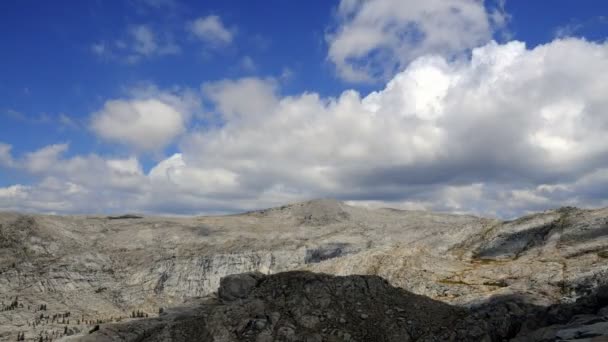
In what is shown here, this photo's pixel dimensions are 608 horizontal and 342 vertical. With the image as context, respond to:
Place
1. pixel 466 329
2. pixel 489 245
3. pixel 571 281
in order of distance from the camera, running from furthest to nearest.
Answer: pixel 489 245
pixel 571 281
pixel 466 329

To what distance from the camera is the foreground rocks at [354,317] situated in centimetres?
5784

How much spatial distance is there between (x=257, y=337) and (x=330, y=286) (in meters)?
12.3

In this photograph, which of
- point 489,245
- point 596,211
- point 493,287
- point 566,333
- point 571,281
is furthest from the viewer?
point 489,245

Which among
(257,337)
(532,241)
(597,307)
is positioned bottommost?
(257,337)

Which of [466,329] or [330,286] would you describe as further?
[330,286]

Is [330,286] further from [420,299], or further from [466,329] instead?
[466,329]

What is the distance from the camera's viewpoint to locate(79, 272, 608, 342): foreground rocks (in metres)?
57.8

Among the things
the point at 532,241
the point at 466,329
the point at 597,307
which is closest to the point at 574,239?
the point at 532,241

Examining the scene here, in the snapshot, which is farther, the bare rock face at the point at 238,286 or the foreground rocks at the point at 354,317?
the bare rock face at the point at 238,286

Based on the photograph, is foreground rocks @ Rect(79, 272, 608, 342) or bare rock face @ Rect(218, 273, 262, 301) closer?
foreground rocks @ Rect(79, 272, 608, 342)

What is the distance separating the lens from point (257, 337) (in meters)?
58.3

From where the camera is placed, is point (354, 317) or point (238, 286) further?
point (238, 286)

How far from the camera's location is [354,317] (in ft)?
200

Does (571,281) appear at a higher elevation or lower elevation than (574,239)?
Answer: lower
